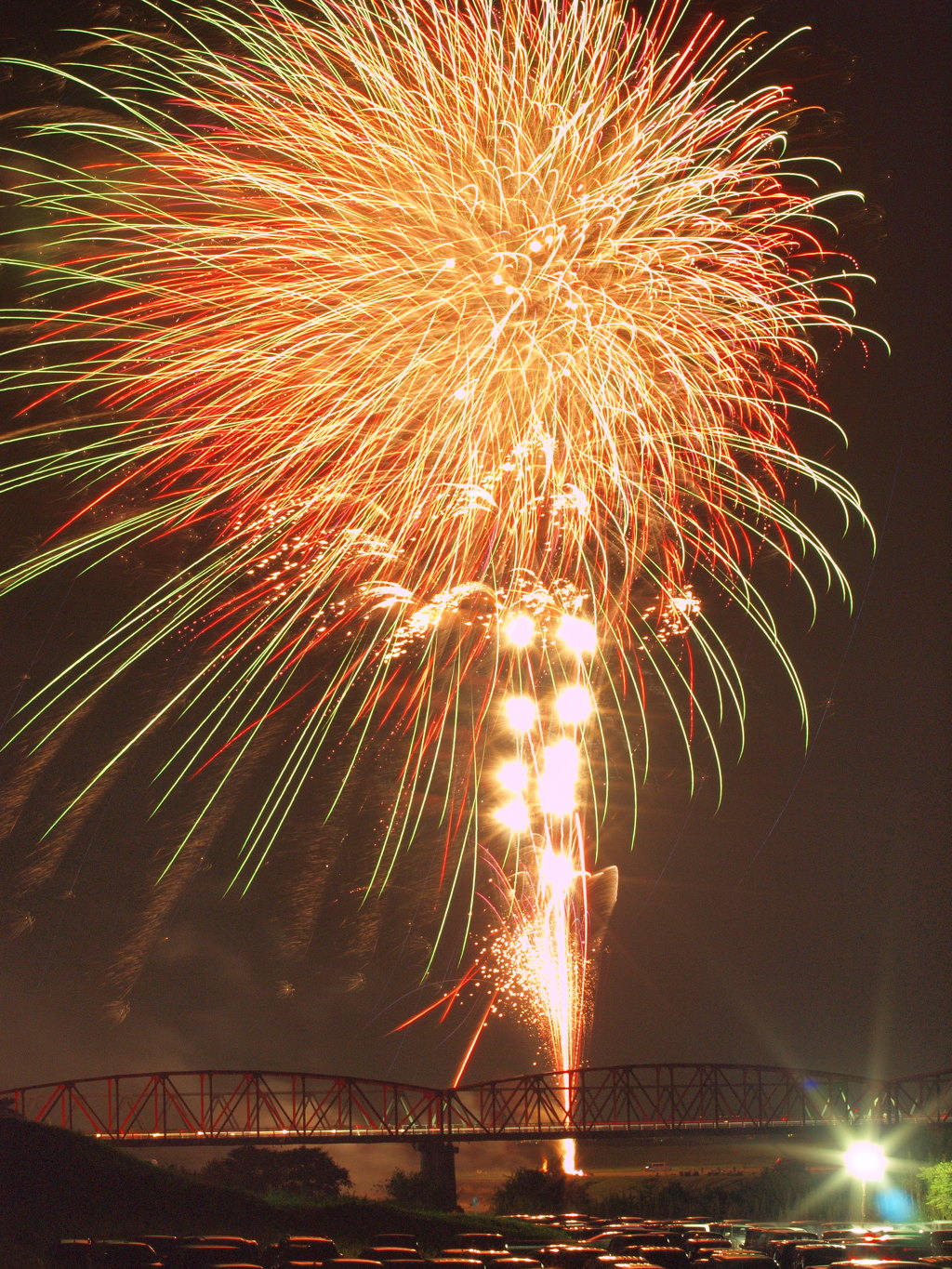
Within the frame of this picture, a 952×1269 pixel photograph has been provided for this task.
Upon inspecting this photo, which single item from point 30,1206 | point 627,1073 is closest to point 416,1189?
point 627,1073

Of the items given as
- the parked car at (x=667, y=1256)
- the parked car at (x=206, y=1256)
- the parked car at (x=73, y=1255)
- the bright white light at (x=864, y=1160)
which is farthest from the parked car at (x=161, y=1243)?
the bright white light at (x=864, y=1160)

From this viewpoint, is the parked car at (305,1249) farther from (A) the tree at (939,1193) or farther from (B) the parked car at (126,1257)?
(A) the tree at (939,1193)

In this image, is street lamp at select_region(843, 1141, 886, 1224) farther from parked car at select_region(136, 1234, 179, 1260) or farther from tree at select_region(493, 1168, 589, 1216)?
parked car at select_region(136, 1234, 179, 1260)

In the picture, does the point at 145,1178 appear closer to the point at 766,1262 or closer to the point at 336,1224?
the point at 336,1224

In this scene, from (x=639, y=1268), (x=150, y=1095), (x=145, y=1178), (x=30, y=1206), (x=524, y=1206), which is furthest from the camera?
(x=150, y=1095)

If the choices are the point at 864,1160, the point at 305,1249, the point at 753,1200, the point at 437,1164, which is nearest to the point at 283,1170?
the point at 437,1164
